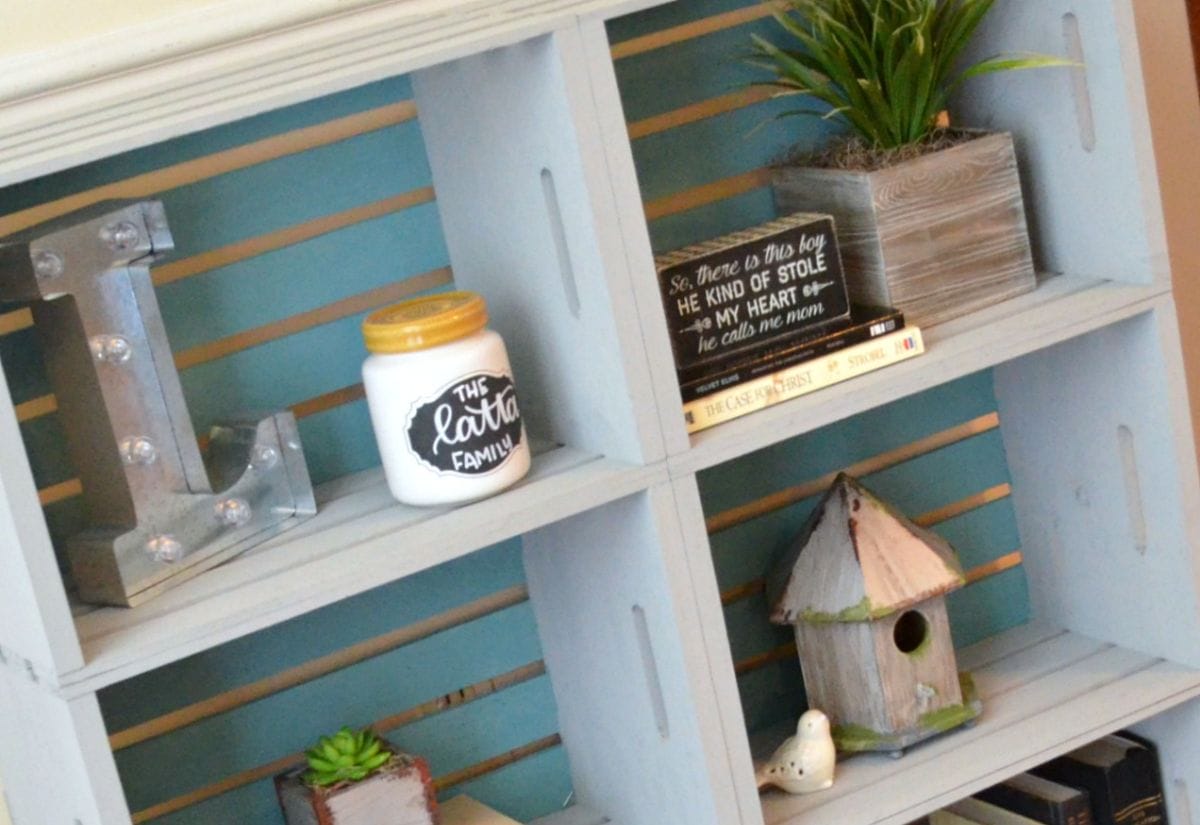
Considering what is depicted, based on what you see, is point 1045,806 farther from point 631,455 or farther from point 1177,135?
point 1177,135

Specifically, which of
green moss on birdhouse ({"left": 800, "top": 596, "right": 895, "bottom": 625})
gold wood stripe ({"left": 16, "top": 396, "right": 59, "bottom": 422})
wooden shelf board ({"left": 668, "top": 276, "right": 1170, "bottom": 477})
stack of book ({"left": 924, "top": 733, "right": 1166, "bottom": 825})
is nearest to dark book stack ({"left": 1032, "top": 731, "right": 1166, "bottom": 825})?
stack of book ({"left": 924, "top": 733, "right": 1166, "bottom": 825})

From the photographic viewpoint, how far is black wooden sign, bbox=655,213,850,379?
143cm

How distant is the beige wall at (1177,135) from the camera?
191 centimetres

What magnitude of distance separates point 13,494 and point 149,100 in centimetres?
28

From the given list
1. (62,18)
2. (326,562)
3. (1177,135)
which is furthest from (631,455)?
(1177,135)

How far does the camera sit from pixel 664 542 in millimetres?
1366

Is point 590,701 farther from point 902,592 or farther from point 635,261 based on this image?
point 635,261

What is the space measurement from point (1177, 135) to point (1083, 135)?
45 centimetres

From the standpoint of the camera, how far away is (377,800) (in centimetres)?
142

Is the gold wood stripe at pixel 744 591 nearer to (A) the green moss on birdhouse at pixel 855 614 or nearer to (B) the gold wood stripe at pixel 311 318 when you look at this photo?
(A) the green moss on birdhouse at pixel 855 614

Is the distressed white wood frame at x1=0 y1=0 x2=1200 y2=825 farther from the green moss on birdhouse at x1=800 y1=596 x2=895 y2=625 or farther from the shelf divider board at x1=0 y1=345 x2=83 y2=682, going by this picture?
the green moss on birdhouse at x1=800 y1=596 x2=895 y2=625

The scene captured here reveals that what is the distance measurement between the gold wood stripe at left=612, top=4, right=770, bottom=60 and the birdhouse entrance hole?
1.93 feet

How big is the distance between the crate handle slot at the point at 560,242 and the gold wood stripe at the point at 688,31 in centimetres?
29

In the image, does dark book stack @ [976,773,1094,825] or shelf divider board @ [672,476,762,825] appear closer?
shelf divider board @ [672,476,762,825]
